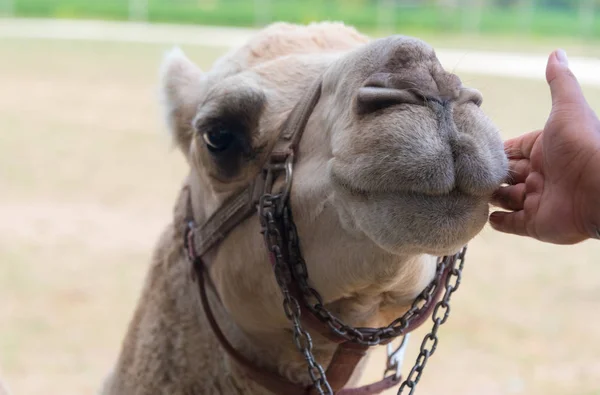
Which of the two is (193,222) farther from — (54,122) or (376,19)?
(376,19)

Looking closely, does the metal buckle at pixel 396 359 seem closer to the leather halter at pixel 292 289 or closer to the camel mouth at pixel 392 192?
the leather halter at pixel 292 289

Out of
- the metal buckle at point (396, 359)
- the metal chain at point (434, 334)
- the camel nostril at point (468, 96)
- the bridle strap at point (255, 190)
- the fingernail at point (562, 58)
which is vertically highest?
the fingernail at point (562, 58)

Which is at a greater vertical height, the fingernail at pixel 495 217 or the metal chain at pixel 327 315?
the fingernail at pixel 495 217

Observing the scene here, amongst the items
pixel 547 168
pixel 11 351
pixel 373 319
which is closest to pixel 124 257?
pixel 11 351

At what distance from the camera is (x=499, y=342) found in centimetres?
620

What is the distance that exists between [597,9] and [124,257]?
62.1ft

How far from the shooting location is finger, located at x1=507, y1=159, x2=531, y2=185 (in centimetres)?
174

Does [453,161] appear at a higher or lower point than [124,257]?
higher

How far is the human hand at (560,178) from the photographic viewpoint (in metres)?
1.53

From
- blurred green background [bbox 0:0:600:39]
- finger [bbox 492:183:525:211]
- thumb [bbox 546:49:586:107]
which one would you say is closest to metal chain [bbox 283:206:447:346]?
finger [bbox 492:183:525:211]

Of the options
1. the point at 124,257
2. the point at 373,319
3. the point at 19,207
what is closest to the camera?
the point at 373,319

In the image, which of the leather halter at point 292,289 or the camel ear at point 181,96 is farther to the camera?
the camel ear at point 181,96

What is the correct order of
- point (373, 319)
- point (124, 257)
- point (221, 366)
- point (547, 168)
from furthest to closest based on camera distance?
point (124, 257)
point (221, 366)
point (373, 319)
point (547, 168)

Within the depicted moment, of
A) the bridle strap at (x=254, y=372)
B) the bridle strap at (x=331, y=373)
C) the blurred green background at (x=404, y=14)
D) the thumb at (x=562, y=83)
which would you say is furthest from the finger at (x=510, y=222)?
the blurred green background at (x=404, y=14)
